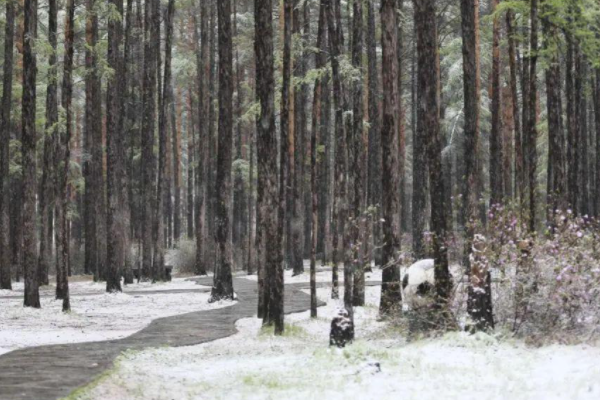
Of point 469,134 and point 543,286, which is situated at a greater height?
point 469,134

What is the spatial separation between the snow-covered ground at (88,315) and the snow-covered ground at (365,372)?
10.5 ft

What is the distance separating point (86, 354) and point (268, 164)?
494 centimetres

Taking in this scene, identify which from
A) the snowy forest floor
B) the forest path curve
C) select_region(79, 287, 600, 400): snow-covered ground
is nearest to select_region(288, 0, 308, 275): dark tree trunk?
the forest path curve

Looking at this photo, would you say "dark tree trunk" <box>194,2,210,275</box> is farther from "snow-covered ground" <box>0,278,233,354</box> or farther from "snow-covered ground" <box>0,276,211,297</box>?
"snow-covered ground" <box>0,278,233,354</box>

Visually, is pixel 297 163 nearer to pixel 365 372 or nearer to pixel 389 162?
pixel 389 162

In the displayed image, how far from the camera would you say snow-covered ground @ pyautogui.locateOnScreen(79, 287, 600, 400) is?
8781 millimetres

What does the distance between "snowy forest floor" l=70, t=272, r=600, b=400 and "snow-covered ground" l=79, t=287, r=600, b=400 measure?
0.01 metres

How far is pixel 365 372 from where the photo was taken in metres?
9.78

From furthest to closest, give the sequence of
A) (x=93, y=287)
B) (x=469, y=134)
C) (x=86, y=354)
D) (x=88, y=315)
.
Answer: (x=93, y=287)
(x=88, y=315)
(x=469, y=134)
(x=86, y=354)

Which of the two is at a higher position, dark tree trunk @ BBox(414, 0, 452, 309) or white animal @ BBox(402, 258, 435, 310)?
dark tree trunk @ BBox(414, 0, 452, 309)

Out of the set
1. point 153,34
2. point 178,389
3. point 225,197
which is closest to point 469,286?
point 178,389

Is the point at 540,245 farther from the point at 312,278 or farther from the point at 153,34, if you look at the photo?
the point at 153,34

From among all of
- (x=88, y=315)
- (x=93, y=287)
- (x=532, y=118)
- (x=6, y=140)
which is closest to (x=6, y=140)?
(x=6, y=140)

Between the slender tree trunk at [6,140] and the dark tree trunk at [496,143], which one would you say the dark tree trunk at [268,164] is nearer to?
the dark tree trunk at [496,143]
